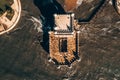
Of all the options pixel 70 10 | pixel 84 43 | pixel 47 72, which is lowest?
pixel 47 72

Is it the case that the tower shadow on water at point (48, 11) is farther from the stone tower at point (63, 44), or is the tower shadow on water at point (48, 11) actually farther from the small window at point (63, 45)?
the small window at point (63, 45)

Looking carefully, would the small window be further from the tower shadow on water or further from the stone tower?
the tower shadow on water

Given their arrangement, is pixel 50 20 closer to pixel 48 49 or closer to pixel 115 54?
pixel 48 49

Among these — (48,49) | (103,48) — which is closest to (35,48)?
(48,49)

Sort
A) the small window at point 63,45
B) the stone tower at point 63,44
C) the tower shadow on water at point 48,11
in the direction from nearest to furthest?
1. the stone tower at point 63,44
2. the small window at point 63,45
3. the tower shadow on water at point 48,11

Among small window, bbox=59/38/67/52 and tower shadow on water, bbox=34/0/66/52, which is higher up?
tower shadow on water, bbox=34/0/66/52

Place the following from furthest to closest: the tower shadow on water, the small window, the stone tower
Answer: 1. the tower shadow on water
2. the small window
3. the stone tower

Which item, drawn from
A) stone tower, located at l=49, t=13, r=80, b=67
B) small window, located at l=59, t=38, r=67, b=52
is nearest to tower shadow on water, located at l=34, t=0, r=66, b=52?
→ stone tower, located at l=49, t=13, r=80, b=67

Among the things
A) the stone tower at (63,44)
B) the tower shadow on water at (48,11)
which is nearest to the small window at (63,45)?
the stone tower at (63,44)
